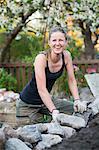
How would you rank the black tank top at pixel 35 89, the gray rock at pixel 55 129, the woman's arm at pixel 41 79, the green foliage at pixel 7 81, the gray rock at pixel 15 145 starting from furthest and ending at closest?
the green foliage at pixel 7 81 → the black tank top at pixel 35 89 → the woman's arm at pixel 41 79 → the gray rock at pixel 55 129 → the gray rock at pixel 15 145

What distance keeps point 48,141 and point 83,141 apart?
0.42 meters

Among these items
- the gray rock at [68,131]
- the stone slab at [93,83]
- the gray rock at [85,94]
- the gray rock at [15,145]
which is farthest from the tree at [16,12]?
the gray rock at [15,145]

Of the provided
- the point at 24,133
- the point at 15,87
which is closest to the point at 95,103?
the point at 24,133

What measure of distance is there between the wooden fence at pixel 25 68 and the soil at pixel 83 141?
22.1 feet

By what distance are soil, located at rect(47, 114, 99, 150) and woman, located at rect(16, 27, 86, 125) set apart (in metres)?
0.56

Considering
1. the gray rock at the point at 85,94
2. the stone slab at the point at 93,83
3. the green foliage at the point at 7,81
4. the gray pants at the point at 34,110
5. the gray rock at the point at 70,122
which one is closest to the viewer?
the gray rock at the point at 70,122

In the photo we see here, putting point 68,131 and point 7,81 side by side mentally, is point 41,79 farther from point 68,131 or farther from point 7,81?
point 7,81

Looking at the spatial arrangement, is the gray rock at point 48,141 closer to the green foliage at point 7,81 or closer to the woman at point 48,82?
the woman at point 48,82

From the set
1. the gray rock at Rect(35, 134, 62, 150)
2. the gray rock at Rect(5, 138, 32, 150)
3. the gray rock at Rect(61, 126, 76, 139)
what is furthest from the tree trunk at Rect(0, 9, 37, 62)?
the gray rock at Rect(5, 138, 32, 150)

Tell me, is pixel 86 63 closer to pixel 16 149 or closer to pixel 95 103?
pixel 95 103

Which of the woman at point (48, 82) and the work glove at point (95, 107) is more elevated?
the woman at point (48, 82)

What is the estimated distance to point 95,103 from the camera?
5820 mm

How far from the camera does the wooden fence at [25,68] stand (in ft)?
36.9

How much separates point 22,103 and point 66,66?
2.24ft
